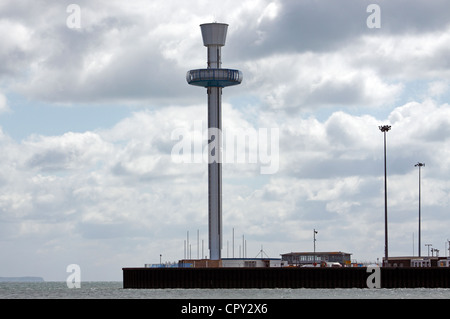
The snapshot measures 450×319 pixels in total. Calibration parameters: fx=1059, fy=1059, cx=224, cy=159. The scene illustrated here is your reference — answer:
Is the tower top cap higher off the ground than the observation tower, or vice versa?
the tower top cap

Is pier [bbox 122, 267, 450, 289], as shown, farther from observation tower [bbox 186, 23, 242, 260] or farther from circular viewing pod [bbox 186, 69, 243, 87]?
circular viewing pod [bbox 186, 69, 243, 87]

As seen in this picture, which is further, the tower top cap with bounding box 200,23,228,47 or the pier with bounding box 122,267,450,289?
the tower top cap with bounding box 200,23,228,47

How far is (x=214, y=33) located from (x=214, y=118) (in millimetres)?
13583

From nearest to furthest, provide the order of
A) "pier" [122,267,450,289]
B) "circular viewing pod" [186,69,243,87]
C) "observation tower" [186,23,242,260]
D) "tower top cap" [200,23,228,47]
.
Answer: "pier" [122,267,450,289]
"observation tower" [186,23,242,260]
"circular viewing pod" [186,69,243,87]
"tower top cap" [200,23,228,47]

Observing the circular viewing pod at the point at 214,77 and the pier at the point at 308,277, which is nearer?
the pier at the point at 308,277

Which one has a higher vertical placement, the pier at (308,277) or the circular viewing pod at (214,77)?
the circular viewing pod at (214,77)

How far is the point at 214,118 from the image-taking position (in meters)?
160

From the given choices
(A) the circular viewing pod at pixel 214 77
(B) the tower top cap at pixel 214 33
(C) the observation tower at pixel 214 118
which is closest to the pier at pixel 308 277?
(C) the observation tower at pixel 214 118

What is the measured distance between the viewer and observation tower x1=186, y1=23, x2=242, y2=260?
160500mm

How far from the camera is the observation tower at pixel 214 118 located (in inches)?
6319

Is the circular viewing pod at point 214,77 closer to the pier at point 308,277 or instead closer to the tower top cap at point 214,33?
the tower top cap at point 214,33

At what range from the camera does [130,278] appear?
16012 cm

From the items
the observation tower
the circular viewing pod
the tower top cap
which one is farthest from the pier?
the tower top cap
